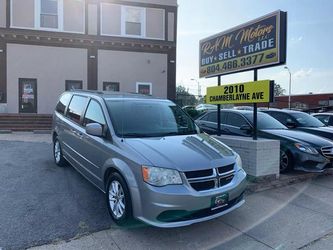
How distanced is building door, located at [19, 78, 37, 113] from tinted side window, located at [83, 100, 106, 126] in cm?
1227

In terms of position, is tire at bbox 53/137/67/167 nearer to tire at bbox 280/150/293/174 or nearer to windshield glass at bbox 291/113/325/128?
tire at bbox 280/150/293/174

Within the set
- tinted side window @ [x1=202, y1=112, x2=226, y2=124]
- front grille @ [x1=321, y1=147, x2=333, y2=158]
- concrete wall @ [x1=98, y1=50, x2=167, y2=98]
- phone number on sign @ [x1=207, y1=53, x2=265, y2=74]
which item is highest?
concrete wall @ [x1=98, y1=50, x2=167, y2=98]

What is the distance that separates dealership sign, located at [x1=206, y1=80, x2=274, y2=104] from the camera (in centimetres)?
616

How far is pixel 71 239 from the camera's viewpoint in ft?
12.9

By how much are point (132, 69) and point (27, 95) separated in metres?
5.69

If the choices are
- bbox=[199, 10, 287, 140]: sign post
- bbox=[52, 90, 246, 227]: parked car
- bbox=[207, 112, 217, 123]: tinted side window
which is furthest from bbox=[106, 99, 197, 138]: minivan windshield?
bbox=[207, 112, 217, 123]: tinted side window

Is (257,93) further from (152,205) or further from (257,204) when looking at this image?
(152,205)

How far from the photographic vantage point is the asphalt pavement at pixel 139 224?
389cm

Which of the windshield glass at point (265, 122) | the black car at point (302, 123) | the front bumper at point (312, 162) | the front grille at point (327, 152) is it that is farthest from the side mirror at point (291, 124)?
the front bumper at point (312, 162)

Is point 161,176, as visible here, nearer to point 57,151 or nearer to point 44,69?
point 57,151

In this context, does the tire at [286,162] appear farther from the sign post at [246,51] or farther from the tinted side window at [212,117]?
the tinted side window at [212,117]

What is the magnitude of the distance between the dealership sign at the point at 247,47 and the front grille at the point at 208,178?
306 cm

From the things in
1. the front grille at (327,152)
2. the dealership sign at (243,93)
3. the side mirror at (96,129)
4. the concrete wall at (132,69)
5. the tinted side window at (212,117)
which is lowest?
the front grille at (327,152)

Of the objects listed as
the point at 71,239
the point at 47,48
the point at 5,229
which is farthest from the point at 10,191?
the point at 47,48
